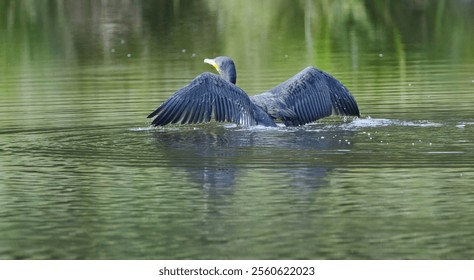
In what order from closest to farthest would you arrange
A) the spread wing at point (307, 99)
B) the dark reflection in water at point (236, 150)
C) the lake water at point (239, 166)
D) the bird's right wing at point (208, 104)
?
1. the lake water at point (239, 166)
2. the dark reflection in water at point (236, 150)
3. the bird's right wing at point (208, 104)
4. the spread wing at point (307, 99)

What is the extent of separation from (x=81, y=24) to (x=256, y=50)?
8013 millimetres

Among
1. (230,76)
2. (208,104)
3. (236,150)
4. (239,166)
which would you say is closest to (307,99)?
(230,76)

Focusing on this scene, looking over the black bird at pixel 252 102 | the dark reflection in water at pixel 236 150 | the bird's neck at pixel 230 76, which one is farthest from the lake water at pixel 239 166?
the bird's neck at pixel 230 76

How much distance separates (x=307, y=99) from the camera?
15.5 m

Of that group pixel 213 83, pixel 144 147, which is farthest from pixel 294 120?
pixel 144 147

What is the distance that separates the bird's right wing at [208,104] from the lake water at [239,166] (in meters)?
0.20

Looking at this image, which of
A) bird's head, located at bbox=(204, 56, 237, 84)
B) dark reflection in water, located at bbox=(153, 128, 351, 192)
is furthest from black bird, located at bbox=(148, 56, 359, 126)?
dark reflection in water, located at bbox=(153, 128, 351, 192)

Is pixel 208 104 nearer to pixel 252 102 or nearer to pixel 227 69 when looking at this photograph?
pixel 252 102

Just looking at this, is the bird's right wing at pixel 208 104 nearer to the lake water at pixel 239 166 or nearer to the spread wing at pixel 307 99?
the lake water at pixel 239 166

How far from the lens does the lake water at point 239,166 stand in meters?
9.34

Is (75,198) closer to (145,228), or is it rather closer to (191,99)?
(145,228)

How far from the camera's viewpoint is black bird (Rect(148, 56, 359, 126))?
14.3 m

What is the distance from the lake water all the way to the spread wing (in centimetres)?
20

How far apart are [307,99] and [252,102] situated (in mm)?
941
